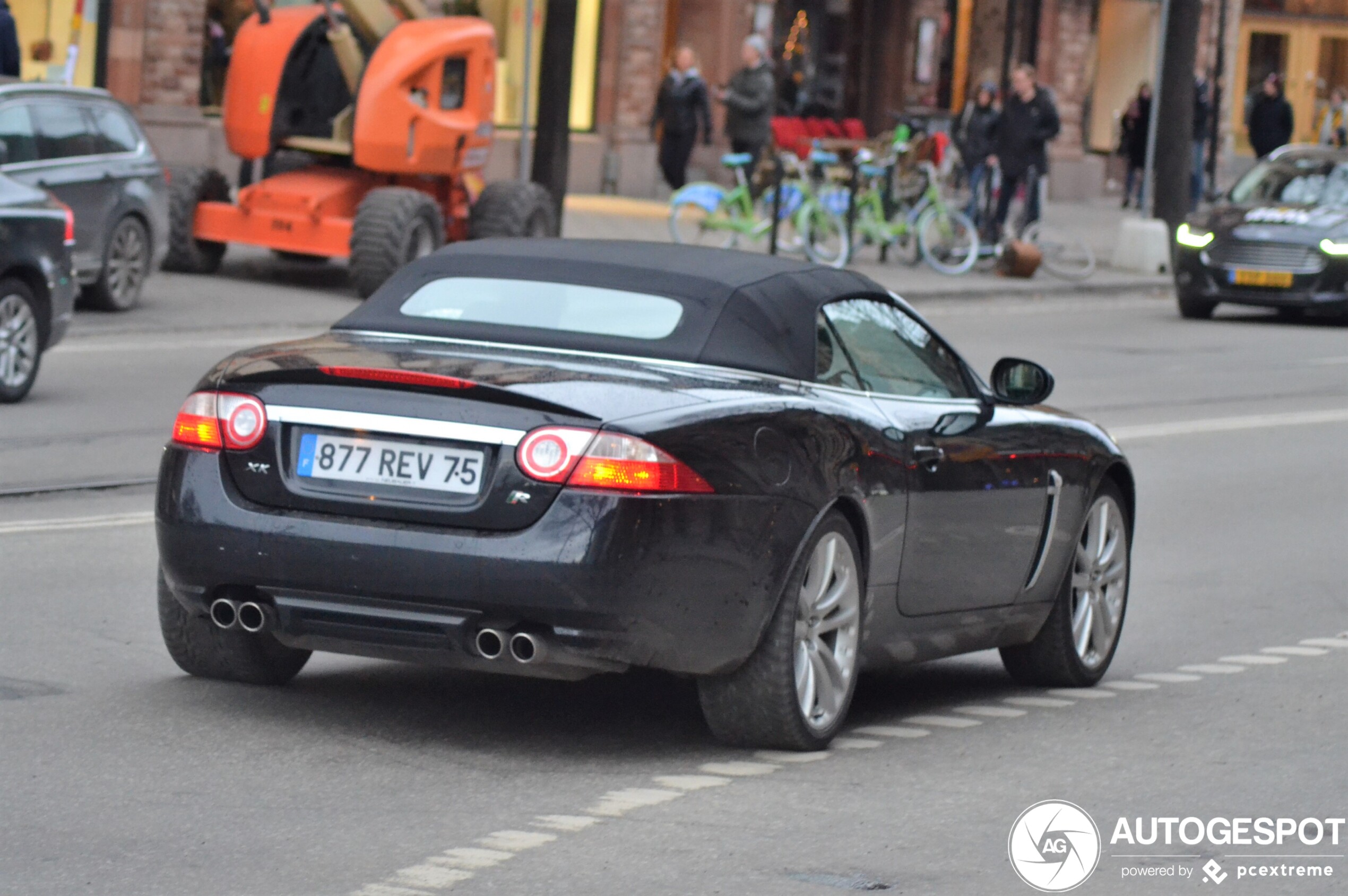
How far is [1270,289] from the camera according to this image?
81.4 feet

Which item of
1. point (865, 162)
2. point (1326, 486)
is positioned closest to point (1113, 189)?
point (865, 162)

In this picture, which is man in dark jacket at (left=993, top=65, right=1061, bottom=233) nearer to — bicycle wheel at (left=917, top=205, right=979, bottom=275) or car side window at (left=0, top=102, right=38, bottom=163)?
bicycle wheel at (left=917, top=205, right=979, bottom=275)

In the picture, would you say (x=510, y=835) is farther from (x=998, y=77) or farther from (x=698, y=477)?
(x=998, y=77)

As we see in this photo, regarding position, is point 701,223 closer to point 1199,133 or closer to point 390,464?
point 1199,133

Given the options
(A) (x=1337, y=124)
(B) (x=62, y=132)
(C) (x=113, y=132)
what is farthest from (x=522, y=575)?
(A) (x=1337, y=124)

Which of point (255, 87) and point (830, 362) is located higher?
point (255, 87)

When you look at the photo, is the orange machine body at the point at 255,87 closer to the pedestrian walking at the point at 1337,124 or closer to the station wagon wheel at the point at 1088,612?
the station wagon wheel at the point at 1088,612

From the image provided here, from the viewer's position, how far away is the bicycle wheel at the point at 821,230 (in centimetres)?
2641

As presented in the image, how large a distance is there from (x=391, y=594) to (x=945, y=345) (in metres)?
2.29

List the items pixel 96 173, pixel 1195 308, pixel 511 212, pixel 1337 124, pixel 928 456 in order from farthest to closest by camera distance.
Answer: pixel 1337 124
pixel 1195 308
pixel 511 212
pixel 96 173
pixel 928 456

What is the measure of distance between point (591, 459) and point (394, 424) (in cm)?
50

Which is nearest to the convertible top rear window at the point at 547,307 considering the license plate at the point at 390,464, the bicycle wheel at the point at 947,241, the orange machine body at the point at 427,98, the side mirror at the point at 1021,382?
the license plate at the point at 390,464

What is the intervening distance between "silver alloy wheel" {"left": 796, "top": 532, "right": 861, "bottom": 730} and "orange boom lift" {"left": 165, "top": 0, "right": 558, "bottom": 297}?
13963 mm

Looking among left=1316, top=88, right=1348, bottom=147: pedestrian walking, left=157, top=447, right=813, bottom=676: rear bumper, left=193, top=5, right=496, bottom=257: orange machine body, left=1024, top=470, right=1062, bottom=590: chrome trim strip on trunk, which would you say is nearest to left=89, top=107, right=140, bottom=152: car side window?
left=193, top=5, right=496, bottom=257: orange machine body
